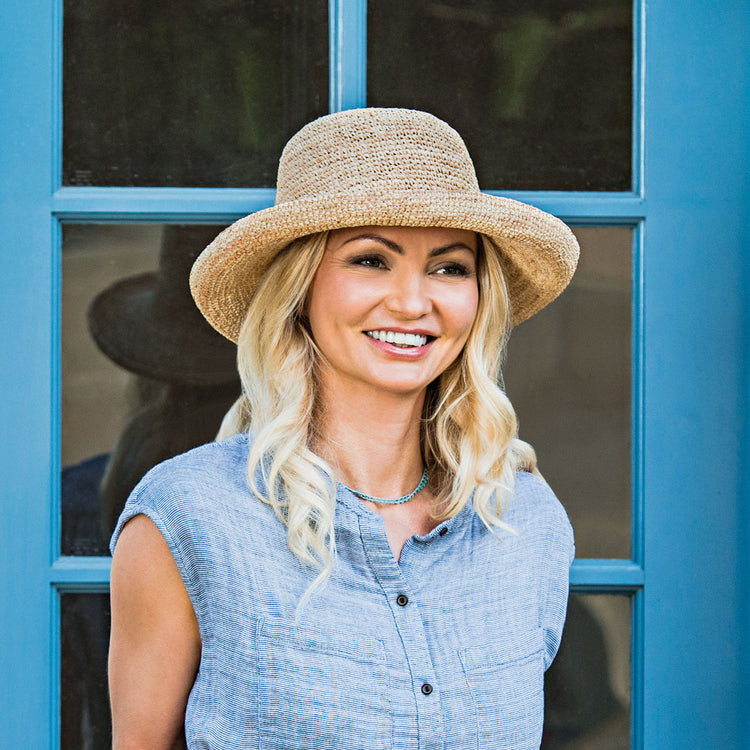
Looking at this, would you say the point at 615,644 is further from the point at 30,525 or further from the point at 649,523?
the point at 30,525

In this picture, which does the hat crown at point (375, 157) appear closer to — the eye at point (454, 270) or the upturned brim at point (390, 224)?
the upturned brim at point (390, 224)

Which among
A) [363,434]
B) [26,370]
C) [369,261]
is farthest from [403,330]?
[26,370]

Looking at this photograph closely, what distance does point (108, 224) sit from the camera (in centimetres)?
188

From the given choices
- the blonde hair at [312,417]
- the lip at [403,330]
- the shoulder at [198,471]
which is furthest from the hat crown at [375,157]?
the shoulder at [198,471]

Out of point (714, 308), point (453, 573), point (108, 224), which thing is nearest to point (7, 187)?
point (108, 224)

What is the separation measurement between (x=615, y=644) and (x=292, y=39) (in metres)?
1.49

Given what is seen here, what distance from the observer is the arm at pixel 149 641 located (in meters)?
1.42

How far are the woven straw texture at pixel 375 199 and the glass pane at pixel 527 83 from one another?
14.6 inches

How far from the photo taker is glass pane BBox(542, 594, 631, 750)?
1902 mm

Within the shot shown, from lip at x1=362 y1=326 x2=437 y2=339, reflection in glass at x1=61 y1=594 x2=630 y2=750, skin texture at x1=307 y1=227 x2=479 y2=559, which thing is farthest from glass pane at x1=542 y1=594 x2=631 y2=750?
lip at x1=362 y1=326 x2=437 y2=339

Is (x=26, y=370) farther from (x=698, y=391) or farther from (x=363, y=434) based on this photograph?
(x=698, y=391)

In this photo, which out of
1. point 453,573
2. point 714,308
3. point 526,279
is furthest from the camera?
point 714,308

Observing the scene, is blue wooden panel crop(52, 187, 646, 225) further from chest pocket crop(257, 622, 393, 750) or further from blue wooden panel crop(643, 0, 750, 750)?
chest pocket crop(257, 622, 393, 750)

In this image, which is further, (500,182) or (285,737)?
(500,182)
